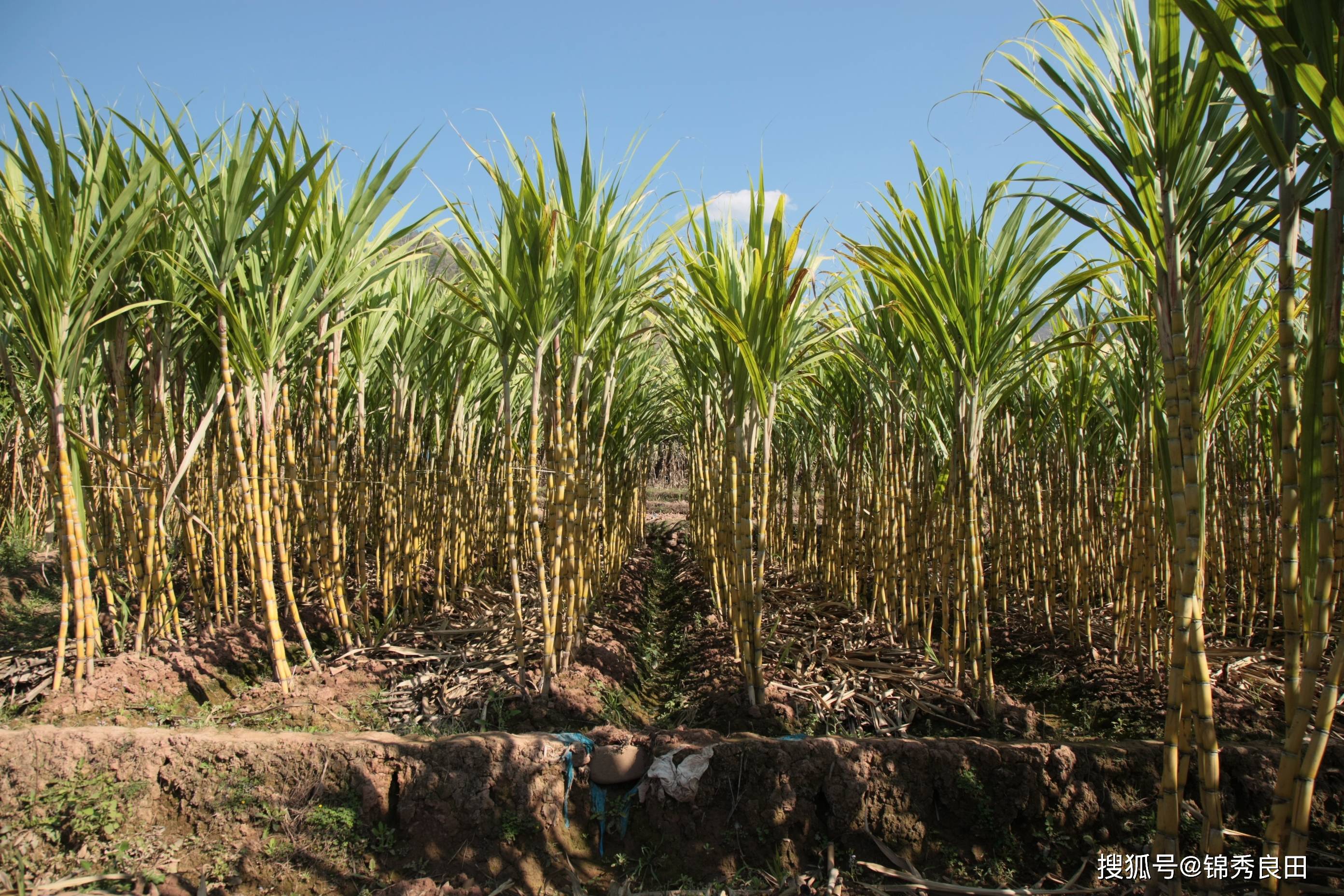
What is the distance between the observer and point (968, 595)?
2736 millimetres

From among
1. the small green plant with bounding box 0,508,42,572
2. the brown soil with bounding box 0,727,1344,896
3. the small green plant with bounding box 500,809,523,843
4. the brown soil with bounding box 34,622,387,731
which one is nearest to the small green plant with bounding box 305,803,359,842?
the brown soil with bounding box 0,727,1344,896

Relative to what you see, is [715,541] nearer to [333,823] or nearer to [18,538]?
[333,823]

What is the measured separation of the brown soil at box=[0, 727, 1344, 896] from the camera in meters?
1.87

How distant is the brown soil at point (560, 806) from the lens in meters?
1.87

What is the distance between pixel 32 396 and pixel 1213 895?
845 cm

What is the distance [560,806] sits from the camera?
203 centimetres

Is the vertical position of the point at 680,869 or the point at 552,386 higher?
the point at 552,386

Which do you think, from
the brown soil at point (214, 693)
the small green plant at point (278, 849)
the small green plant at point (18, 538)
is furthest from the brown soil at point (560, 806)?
the small green plant at point (18, 538)

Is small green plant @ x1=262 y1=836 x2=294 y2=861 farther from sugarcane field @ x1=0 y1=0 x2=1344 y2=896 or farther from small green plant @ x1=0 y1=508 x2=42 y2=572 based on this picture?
small green plant @ x1=0 y1=508 x2=42 y2=572

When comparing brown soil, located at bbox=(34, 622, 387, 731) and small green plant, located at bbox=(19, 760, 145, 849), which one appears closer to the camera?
small green plant, located at bbox=(19, 760, 145, 849)

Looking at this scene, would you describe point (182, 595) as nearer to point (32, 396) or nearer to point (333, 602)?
point (333, 602)

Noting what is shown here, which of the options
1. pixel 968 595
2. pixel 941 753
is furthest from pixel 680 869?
pixel 968 595

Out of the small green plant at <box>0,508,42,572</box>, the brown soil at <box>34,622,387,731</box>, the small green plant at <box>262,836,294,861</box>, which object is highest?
the small green plant at <box>0,508,42,572</box>

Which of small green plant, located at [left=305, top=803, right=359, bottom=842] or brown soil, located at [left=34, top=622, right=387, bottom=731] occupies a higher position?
brown soil, located at [left=34, top=622, right=387, bottom=731]
